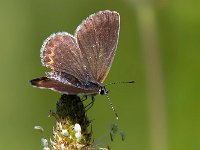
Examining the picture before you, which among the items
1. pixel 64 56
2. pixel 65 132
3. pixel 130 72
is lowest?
pixel 65 132

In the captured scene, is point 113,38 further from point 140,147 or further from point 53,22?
point 53,22

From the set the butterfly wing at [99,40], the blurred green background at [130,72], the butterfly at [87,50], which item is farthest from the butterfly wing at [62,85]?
the blurred green background at [130,72]

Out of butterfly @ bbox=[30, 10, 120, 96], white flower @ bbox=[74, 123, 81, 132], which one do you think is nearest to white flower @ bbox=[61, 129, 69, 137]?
white flower @ bbox=[74, 123, 81, 132]

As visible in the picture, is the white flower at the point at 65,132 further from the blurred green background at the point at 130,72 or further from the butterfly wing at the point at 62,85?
the blurred green background at the point at 130,72

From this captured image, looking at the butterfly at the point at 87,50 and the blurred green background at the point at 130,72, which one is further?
the blurred green background at the point at 130,72

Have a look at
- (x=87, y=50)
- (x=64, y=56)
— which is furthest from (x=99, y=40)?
(x=64, y=56)

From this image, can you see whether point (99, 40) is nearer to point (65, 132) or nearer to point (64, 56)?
point (64, 56)

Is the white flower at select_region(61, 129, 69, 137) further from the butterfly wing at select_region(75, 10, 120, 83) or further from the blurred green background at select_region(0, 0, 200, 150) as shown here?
the blurred green background at select_region(0, 0, 200, 150)

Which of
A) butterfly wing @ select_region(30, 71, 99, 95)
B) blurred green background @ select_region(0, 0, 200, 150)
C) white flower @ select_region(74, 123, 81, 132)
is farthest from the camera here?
blurred green background @ select_region(0, 0, 200, 150)
